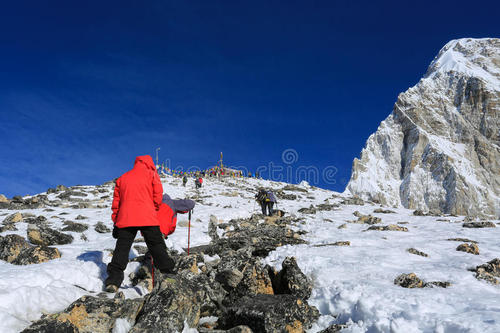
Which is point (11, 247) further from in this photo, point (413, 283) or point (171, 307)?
point (413, 283)

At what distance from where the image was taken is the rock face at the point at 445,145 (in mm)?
96438

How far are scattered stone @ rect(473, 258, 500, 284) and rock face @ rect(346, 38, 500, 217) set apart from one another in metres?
103

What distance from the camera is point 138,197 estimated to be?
17.2 feet

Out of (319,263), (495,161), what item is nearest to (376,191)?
(495,161)

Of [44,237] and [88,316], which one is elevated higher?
[44,237]

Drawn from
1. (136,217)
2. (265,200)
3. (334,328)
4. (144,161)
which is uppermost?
(265,200)

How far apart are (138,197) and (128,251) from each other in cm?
97

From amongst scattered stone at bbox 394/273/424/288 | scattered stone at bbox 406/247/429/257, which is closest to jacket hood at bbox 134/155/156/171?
scattered stone at bbox 394/273/424/288

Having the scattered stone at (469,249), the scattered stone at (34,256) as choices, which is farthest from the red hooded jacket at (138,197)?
the scattered stone at (469,249)

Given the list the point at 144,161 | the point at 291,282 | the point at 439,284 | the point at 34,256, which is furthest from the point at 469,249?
the point at 34,256

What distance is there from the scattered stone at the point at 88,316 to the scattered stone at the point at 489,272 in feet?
18.6

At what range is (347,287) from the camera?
4766 millimetres

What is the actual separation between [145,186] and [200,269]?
2282mm

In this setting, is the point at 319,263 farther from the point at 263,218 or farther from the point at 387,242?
the point at 263,218
